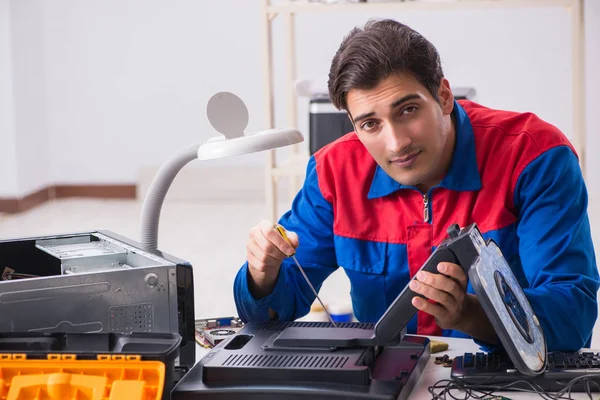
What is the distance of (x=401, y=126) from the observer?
4.86 feet

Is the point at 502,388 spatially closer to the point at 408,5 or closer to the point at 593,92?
the point at 408,5

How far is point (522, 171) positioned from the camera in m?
1.53

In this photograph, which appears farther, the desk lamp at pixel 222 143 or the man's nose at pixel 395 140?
the man's nose at pixel 395 140

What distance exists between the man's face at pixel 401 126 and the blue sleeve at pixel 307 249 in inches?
8.2

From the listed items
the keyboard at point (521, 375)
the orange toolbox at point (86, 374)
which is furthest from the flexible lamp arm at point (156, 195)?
the keyboard at point (521, 375)

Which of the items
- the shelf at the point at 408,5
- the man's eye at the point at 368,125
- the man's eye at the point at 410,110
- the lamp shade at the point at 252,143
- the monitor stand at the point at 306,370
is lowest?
the monitor stand at the point at 306,370

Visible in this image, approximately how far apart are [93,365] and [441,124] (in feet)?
2.47

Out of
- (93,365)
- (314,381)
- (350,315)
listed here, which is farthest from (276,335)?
Answer: (350,315)

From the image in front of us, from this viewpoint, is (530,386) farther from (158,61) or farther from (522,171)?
(158,61)

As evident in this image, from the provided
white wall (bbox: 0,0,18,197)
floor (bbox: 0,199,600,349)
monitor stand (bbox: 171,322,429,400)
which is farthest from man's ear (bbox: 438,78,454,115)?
white wall (bbox: 0,0,18,197)

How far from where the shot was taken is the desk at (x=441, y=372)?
46.3 inches

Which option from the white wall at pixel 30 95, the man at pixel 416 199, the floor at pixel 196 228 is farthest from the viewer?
the white wall at pixel 30 95

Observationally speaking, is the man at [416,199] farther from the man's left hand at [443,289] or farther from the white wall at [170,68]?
the white wall at [170,68]

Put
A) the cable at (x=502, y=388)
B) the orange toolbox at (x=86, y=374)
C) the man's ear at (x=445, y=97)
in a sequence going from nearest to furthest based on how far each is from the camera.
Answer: the orange toolbox at (x=86, y=374), the cable at (x=502, y=388), the man's ear at (x=445, y=97)
